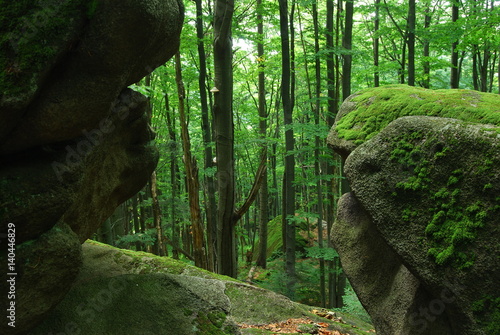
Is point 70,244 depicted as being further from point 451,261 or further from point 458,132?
point 458,132

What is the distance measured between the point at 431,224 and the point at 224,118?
3863 mm

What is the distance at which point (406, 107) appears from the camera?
522cm

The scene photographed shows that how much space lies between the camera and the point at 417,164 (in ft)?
13.1

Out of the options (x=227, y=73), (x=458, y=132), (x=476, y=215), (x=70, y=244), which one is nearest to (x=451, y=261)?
(x=476, y=215)

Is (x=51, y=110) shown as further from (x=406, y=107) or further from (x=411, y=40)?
(x=411, y=40)

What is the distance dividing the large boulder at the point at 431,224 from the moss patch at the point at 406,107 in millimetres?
35

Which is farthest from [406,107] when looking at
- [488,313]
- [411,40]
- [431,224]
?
[411,40]

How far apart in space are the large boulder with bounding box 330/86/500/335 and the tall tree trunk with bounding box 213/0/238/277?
8.03 feet

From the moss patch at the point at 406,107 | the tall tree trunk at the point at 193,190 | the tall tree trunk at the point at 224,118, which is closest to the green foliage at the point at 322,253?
the tall tree trunk at the point at 193,190

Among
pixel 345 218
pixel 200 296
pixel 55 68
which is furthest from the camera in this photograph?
pixel 345 218

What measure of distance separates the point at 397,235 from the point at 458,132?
52.2 inches

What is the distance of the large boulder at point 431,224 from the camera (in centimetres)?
336

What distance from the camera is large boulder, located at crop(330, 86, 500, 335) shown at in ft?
11.0

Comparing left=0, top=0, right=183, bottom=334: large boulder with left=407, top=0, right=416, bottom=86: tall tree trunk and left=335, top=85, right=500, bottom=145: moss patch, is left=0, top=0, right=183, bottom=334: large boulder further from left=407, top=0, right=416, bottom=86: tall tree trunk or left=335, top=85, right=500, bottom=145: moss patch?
left=407, top=0, right=416, bottom=86: tall tree trunk
